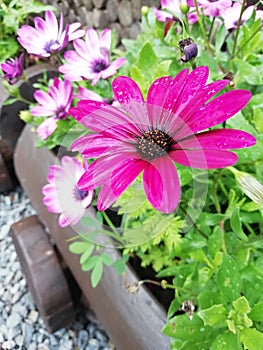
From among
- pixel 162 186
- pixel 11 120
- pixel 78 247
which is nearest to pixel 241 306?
pixel 162 186

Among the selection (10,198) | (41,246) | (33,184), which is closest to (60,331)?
(41,246)

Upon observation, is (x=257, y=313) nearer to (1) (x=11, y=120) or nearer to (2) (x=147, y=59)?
(2) (x=147, y=59)

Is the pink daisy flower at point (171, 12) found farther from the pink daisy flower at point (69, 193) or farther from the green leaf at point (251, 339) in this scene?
the green leaf at point (251, 339)

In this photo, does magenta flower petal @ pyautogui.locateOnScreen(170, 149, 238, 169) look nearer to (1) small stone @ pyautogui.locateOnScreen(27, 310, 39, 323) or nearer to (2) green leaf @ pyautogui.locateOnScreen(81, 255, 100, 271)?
(2) green leaf @ pyautogui.locateOnScreen(81, 255, 100, 271)

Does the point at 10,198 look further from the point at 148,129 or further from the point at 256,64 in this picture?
the point at 148,129

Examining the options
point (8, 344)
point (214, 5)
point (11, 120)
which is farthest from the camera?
point (11, 120)

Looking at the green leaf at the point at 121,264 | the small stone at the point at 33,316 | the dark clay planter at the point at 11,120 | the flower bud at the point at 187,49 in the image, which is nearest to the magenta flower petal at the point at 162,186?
the flower bud at the point at 187,49

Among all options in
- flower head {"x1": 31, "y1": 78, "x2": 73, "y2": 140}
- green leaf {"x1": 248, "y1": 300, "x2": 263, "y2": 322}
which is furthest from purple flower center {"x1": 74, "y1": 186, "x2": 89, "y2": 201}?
green leaf {"x1": 248, "y1": 300, "x2": 263, "y2": 322}
